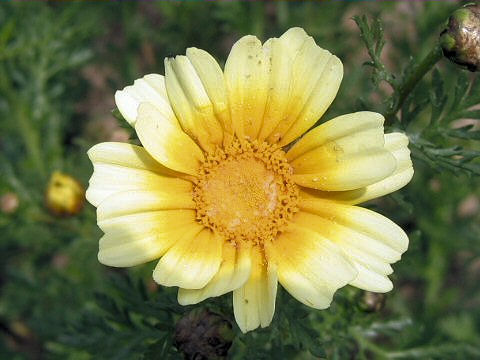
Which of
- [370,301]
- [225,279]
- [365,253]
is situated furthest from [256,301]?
[370,301]

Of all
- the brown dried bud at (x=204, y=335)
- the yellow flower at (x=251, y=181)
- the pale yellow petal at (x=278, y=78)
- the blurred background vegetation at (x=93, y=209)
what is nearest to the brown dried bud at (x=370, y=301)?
the blurred background vegetation at (x=93, y=209)

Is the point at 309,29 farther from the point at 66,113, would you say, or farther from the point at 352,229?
the point at 352,229

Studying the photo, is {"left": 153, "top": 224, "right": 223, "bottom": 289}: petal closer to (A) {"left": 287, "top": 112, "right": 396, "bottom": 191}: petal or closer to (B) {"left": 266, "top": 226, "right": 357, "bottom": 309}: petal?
(B) {"left": 266, "top": 226, "right": 357, "bottom": 309}: petal

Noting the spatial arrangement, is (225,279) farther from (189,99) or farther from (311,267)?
(189,99)

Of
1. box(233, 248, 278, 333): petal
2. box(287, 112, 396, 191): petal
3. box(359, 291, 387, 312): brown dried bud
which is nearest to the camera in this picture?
box(233, 248, 278, 333): petal

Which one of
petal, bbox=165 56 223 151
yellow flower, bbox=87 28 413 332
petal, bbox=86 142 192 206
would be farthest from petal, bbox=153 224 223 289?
petal, bbox=165 56 223 151

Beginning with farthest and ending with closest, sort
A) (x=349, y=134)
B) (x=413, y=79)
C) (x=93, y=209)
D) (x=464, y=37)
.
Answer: (x=93, y=209)
(x=413, y=79)
(x=349, y=134)
(x=464, y=37)

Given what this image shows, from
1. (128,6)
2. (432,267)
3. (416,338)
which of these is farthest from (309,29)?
(416,338)
